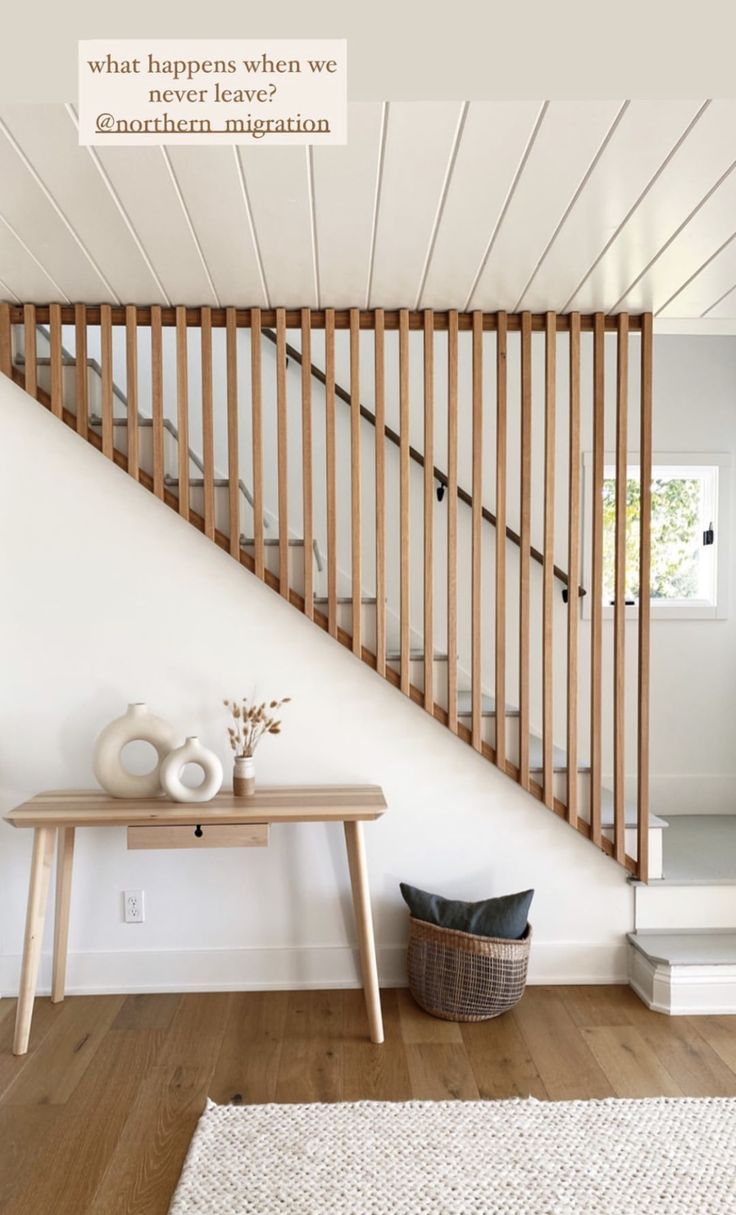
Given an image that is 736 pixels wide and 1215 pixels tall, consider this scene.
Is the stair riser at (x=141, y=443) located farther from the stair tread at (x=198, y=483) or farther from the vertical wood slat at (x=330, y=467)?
the vertical wood slat at (x=330, y=467)

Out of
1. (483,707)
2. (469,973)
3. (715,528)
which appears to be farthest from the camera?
(715,528)

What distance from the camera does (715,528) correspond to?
446 centimetres

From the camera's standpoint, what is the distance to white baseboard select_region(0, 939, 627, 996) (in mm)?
3111

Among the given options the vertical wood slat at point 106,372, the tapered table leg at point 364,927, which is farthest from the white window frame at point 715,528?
the vertical wood slat at point 106,372

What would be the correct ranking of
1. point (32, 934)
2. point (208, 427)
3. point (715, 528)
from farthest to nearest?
point (715, 528) → point (208, 427) → point (32, 934)

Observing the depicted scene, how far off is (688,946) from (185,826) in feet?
5.72

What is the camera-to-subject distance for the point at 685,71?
155 cm

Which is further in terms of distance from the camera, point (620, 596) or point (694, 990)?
point (620, 596)

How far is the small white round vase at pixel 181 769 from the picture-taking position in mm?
2841

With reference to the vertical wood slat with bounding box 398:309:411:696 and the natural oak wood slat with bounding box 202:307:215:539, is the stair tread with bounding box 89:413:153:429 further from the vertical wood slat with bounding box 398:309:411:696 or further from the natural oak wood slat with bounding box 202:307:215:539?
the vertical wood slat with bounding box 398:309:411:696

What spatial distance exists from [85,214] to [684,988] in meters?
2.92

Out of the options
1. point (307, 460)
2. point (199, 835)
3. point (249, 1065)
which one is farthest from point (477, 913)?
point (307, 460)

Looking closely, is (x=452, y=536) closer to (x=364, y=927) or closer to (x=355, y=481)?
(x=355, y=481)

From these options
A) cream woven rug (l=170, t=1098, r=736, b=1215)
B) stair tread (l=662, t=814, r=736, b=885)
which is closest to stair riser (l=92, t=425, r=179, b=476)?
cream woven rug (l=170, t=1098, r=736, b=1215)
